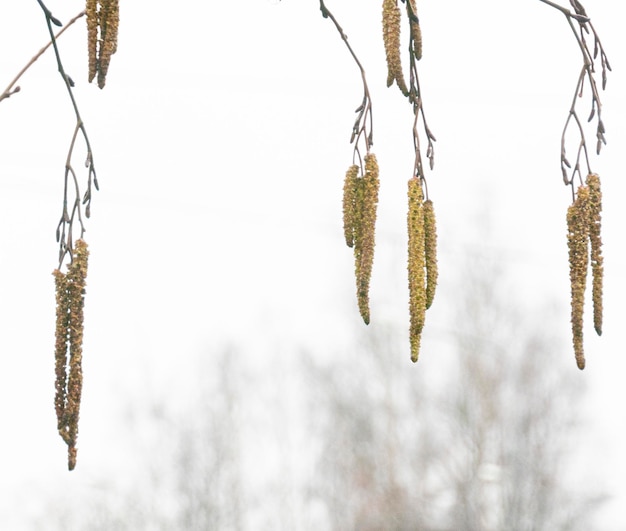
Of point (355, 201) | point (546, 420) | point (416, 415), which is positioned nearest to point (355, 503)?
point (416, 415)

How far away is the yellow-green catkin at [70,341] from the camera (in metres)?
1.29

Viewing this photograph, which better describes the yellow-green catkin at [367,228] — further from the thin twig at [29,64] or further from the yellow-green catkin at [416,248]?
the thin twig at [29,64]

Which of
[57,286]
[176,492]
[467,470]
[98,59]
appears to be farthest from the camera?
[176,492]

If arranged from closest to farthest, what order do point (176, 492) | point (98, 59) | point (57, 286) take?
point (98, 59) < point (57, 286) < point (176, 492)

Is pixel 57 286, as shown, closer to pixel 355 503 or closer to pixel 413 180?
pixel 413 180

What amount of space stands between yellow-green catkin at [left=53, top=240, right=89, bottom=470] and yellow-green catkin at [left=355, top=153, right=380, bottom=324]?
0.29 m

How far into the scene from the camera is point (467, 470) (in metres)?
14.8

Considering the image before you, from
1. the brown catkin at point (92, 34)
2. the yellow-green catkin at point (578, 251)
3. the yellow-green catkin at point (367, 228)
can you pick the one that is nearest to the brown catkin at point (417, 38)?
the yellow-green catkin at point (367, 228)

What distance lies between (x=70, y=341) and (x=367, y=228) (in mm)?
325

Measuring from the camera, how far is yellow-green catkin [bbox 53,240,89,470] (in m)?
1.29

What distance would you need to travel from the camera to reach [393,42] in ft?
4.44

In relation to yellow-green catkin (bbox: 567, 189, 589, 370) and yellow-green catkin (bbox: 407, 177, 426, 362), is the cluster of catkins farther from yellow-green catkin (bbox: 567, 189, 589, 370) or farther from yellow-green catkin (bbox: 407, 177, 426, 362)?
yellow-green catkin (bbox: 407, 177, 426, 362)

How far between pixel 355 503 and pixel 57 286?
46.3 ft

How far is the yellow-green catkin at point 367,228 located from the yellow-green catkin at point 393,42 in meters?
0.10
